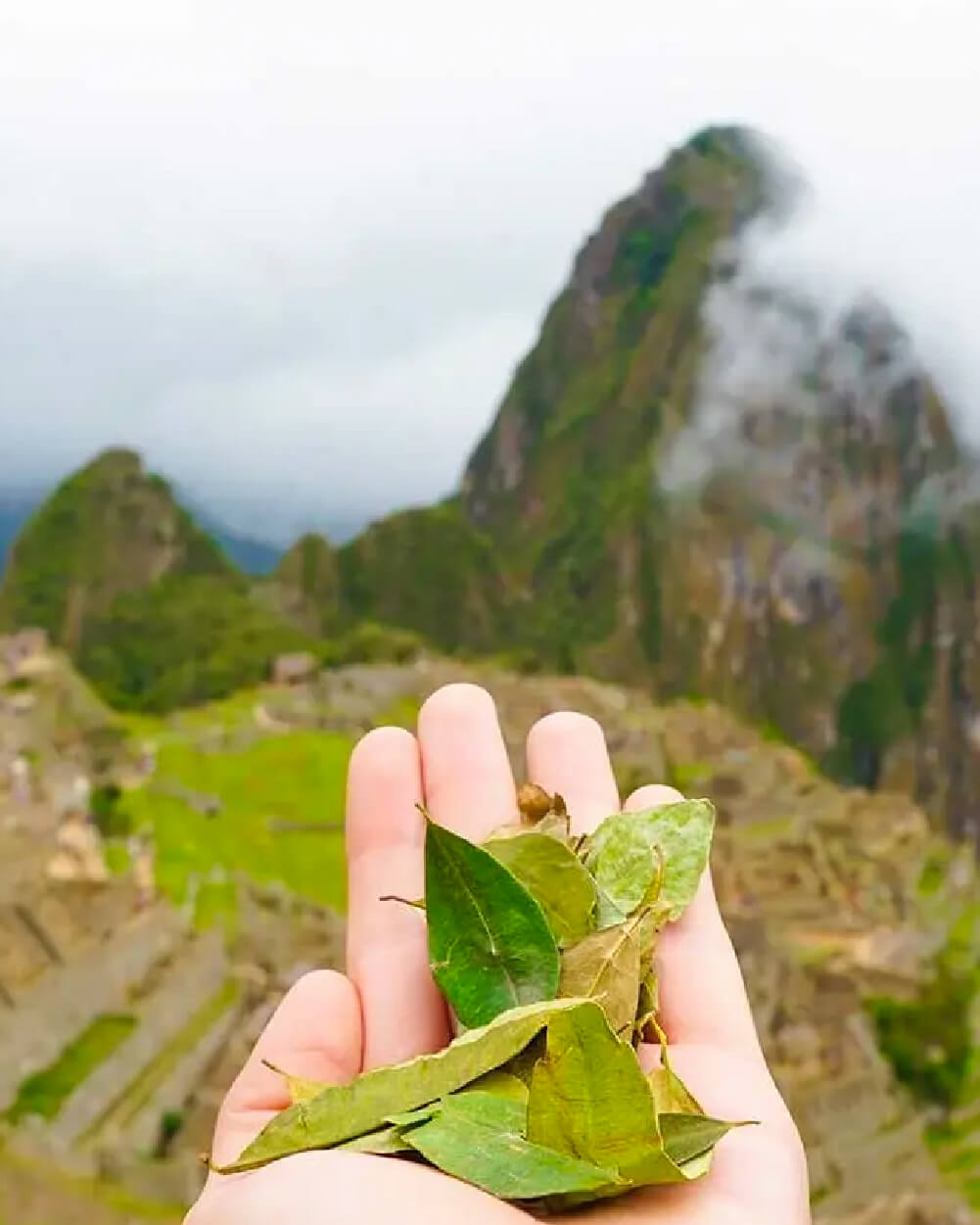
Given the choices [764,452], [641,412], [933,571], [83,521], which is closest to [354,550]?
[83,521]

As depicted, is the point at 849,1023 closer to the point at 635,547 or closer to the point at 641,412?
the point at 635,547

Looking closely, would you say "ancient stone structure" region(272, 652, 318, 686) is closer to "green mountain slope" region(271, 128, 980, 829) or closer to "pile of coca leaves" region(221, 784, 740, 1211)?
"green mountain slope" region(271, 128, 980, 829)

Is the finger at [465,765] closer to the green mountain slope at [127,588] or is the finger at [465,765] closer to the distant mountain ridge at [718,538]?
the green mountain slope at [127,588]

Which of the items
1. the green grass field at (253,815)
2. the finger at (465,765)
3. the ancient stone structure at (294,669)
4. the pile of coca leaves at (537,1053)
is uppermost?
the finger at (465,765)

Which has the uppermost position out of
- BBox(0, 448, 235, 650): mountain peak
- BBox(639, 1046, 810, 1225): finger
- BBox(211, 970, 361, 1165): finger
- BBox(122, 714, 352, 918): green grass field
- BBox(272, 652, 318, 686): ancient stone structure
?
BBox(211, 970, 361, 1165): finger

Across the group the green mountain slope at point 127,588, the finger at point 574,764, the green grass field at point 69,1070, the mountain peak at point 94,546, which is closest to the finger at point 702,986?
the finger at point 574,764

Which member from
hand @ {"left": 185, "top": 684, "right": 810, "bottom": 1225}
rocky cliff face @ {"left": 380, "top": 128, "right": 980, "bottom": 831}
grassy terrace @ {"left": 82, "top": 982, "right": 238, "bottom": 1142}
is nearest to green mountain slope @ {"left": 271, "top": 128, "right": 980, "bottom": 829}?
rocky cliff face @ {"left": 380, "top": 128, "right": 980, "bottom": 831}
